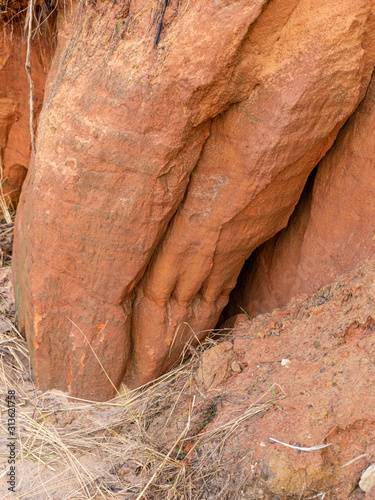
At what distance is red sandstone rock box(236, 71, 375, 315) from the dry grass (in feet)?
1.91

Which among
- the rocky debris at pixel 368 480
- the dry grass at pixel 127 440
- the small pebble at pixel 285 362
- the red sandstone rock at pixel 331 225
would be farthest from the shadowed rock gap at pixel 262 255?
the rocky debris at pixel 368 480

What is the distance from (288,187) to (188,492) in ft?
4.78

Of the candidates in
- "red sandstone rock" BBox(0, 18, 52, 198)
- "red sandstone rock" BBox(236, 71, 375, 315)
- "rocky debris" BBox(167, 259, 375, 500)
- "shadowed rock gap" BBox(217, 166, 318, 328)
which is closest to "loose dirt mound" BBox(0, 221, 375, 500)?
"rocky debris" BBox(167, 259, 375, 500)

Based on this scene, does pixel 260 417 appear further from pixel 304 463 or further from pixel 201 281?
pixel 201 281

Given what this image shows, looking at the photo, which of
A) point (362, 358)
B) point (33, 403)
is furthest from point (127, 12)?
point (33, 403)

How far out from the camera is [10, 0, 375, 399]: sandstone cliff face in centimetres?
209

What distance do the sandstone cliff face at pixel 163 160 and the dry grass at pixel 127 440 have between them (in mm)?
125

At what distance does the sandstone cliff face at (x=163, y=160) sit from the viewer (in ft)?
6.84

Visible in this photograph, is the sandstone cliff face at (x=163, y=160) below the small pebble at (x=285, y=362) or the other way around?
the other way around

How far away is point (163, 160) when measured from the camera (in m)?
2.29

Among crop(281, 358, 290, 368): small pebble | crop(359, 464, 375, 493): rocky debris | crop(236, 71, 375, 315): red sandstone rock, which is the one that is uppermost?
crop(236, 71, 375, 315): red sandstone rock

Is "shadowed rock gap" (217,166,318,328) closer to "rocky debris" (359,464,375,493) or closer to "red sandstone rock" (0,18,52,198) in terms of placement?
"rocky debris" (359,464,375,493)

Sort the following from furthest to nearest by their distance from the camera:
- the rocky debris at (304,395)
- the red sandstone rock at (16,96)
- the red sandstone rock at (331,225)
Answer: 1. the red sandstone rock at (16,96)
2. the red sandstone rock at (331,225)
3. the rocky debris at (304,395)

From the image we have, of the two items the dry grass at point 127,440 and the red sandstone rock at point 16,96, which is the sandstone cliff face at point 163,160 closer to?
the dry grass at point 127,440
